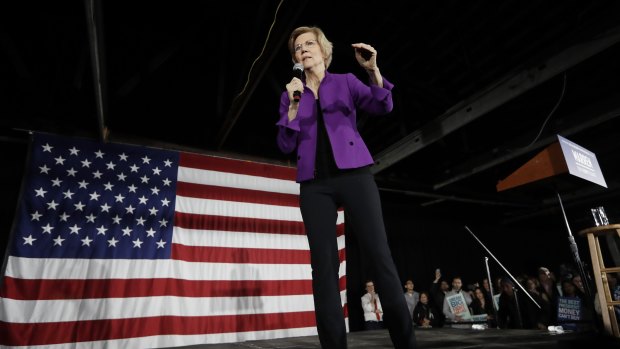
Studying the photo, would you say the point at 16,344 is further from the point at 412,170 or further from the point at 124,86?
the point at 412,170

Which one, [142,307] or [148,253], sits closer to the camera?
[142,307]

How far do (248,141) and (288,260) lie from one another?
6.07ft

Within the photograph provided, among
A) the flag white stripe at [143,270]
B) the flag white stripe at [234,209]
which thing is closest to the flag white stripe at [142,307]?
the flag white stripe at [143,270]

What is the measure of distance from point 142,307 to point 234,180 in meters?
1.50

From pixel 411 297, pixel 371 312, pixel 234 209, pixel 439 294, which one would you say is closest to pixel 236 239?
pixel 234 209

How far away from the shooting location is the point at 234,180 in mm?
3836

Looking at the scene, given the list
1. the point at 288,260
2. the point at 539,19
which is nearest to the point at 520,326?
the point at 288,260

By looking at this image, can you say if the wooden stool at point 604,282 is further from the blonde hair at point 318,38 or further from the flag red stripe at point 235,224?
the flag red stripe at point 235,224

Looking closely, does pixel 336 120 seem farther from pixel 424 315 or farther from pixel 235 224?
pixel 424 315

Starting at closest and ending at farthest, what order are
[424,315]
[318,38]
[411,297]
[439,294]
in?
[318,38] → [424,315] → [411,297] → [439,294]

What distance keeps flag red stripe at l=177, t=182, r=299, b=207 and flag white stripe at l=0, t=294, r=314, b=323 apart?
1.02 m

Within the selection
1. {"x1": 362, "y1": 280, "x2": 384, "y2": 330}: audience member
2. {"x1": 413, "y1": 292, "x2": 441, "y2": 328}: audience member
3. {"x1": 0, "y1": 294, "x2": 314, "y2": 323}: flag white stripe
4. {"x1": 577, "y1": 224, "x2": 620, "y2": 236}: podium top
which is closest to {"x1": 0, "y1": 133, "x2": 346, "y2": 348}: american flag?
{"x1": 0, "y1": 294, "x2": 314, "y2": 323}: flag white stripe

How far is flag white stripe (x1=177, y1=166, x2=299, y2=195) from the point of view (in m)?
3.68

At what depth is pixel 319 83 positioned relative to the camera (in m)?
1.35
